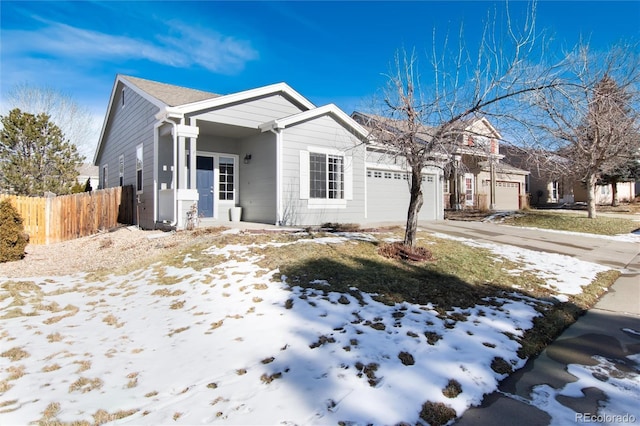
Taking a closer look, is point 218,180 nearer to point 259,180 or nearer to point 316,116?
point 259,180

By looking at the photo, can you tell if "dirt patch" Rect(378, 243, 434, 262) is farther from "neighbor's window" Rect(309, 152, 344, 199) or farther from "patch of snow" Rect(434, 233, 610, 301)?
"neighbor's window" Rect(309, 152, 344, 199)

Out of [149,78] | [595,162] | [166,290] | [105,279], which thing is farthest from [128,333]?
[595,162]

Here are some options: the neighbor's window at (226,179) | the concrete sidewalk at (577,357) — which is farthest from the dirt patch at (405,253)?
the neighbor's window at (226,179)

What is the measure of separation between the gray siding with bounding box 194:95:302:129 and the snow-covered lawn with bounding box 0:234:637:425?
21.7ft

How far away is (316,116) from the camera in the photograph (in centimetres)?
1206

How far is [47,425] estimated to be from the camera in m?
2.48

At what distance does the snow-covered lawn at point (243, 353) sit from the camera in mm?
2695

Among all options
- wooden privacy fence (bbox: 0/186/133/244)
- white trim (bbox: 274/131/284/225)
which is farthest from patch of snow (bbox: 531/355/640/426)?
wooden privacy fence (bbox: 0/186/133/244)

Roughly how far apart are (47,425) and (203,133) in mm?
11001

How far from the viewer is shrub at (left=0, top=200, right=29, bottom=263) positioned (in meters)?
8.73

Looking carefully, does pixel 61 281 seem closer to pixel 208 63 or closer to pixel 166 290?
pixel 166 290

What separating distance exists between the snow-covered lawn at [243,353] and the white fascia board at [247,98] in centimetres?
616

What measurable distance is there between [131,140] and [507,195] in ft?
79.8

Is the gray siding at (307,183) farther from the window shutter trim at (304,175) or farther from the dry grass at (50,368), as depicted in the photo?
the dry grass at (50,368)
